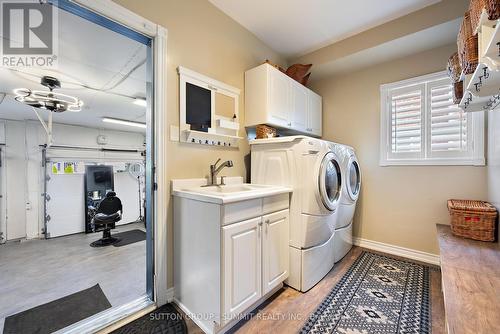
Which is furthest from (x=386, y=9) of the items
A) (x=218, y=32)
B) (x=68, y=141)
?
(x=68, y=141)

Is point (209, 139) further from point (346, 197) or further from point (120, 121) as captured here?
point (120, 121)

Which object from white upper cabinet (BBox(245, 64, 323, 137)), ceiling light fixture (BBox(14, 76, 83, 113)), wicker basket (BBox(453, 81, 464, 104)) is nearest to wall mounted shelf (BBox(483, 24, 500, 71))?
wicker basket (BBox(453, 81, 464, 104))

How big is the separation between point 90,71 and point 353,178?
3573 mm

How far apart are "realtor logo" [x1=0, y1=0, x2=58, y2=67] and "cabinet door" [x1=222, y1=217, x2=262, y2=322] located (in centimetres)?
209

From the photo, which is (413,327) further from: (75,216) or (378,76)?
(75,216)

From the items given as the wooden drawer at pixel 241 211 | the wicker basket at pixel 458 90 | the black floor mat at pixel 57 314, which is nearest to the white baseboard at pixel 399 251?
the wicker basket at pixel 458 90

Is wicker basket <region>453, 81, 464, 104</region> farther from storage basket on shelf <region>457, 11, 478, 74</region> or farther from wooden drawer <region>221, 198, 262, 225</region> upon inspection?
wooden drawer <region>221, 198, 262, 225</region>

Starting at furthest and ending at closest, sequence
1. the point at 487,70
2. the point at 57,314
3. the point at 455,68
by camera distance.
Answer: the point at 57,314
the point at 455,68
the point at 487,70

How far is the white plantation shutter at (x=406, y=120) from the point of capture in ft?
8.44

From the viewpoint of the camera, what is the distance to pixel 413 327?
1464 millimetres

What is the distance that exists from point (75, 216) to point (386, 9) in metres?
6.54

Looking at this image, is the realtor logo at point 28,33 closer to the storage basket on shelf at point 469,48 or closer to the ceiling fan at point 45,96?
the ceiling fan at point 45,96

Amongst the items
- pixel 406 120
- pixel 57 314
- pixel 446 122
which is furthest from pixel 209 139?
pixel 446 122

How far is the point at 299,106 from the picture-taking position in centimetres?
275
